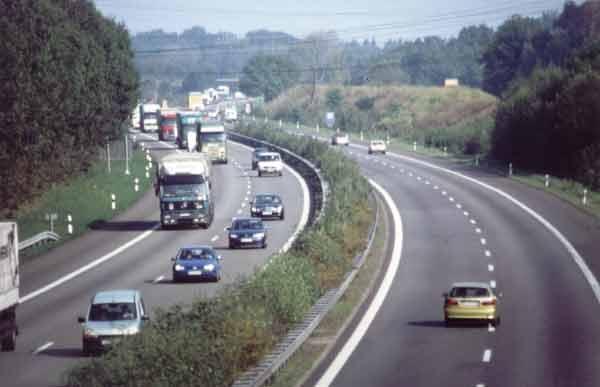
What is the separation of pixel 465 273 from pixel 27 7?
37569 millimetres

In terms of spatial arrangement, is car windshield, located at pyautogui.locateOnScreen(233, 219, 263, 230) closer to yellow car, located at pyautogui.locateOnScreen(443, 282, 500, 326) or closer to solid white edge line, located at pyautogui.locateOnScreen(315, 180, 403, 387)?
solid white edge line, located at pyautogui.locateOnScreen(315, 180, 403, 387)

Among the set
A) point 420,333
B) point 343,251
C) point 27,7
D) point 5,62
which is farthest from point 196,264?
point 27,7

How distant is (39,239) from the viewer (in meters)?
63.8

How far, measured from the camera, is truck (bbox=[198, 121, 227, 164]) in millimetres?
115250

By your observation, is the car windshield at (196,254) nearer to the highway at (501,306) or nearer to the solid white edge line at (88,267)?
the solid white edge line at (88,267)

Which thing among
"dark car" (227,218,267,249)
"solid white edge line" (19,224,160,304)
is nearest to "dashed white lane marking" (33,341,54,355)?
"solid white edge line" (19,224,160,304)

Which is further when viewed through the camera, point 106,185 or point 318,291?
point 106,185

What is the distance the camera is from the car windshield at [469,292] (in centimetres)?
3872

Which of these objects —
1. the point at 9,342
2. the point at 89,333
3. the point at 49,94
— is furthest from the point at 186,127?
the point at 89,333

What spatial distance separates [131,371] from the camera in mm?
23734

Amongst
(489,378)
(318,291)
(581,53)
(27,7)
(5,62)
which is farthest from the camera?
(581,53)

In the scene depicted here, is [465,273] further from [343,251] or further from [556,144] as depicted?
[556,144]

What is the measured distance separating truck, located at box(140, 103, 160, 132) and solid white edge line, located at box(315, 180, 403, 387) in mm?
96611

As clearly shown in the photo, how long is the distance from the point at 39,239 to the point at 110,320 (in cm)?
3004
